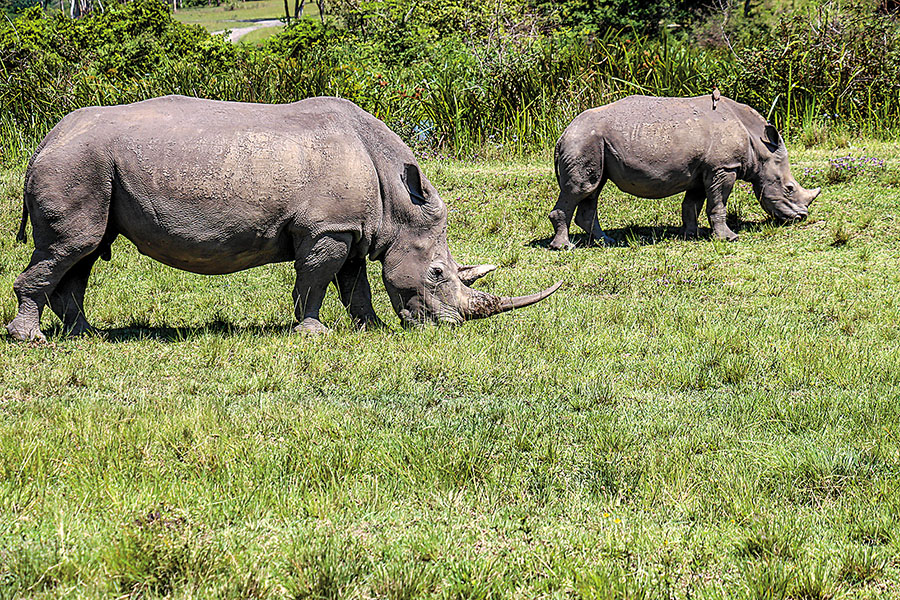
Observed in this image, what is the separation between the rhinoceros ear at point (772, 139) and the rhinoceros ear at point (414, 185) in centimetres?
561

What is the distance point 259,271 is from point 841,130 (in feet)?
32.3

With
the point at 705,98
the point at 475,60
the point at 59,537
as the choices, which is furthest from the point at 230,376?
the point at 475,60

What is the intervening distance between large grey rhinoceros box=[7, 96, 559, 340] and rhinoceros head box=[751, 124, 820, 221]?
17.1ft

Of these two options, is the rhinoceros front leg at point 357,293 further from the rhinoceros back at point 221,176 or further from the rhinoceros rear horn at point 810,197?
the rhinoceros rear horn at point 810,197

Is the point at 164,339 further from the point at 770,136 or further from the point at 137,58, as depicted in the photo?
the point at 137,58

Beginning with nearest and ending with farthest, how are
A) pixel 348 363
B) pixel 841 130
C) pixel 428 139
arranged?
pixel 348 363 < pixel 841 130 < pixel 428 139

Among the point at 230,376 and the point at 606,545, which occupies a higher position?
the point at 606,545

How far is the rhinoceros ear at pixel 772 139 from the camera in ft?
36.8

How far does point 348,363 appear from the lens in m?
6.27

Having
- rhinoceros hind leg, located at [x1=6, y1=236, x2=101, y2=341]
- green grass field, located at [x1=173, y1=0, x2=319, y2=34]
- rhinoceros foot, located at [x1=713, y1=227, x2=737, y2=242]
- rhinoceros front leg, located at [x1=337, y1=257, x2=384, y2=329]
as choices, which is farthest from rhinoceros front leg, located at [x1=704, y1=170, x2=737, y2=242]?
green grass field, located at [x1=173, y1=0, x2=319, y2=34]

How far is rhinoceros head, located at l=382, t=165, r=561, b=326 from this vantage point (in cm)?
731

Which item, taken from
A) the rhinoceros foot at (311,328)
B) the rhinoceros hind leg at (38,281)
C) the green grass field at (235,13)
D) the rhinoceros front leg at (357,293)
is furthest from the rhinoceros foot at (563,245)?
the green grass field at (235,13)

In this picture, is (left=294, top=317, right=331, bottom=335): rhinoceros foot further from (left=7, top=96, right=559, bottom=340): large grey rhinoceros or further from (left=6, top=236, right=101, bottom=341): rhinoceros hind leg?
(left=6, top=236, right=101, bottom=341): rhinoceros hind leg

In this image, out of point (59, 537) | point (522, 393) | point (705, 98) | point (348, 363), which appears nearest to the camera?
point (59, 537)
